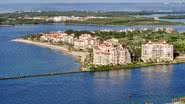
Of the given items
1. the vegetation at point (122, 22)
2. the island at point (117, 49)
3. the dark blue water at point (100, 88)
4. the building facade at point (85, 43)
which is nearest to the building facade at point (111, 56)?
the island at point (117, 49)

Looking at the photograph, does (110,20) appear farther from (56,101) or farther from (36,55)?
(56,101)

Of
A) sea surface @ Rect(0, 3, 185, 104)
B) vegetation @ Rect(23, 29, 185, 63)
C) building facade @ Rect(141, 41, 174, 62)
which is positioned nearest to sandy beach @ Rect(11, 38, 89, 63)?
sea surface @ Rect(0, 3, 185, 104)

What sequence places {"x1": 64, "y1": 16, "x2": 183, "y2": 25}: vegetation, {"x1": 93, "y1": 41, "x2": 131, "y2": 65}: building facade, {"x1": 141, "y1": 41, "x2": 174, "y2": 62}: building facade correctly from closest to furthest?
{"x1": 93, "y1": 41, "x2": 131, "y2": 65}: building facade → {"x1": 141, "y1": 41, "x2": 174, "y2": 62}: building facade → {"x1": 64, "y1": 16, "x2": 183, "y2": 25}: vegetation

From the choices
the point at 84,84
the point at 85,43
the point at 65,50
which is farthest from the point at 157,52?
the point at 84,84

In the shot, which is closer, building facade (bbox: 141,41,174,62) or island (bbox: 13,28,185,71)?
island (bbox: 13,28,185,71)

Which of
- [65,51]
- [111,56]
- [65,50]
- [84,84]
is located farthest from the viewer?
[65,50]

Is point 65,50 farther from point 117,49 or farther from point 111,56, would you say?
point 111,56

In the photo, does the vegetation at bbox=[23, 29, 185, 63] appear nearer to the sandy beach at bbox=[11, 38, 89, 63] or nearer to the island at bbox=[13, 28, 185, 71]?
the island at bbox=[13, 28, 185, 71]

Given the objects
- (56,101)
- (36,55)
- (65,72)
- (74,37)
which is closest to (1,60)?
(36,55)
